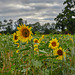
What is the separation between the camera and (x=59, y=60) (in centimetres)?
217

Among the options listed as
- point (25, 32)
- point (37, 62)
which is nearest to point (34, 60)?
point (37, 62)

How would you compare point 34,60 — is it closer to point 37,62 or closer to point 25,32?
point 37,62

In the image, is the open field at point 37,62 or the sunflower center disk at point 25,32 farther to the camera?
the sunflower center disk at point 25,32

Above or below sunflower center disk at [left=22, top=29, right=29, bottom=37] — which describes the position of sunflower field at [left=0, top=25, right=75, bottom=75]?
below

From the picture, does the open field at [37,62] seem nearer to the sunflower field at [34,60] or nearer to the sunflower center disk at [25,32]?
the sunflower field at [34,60]

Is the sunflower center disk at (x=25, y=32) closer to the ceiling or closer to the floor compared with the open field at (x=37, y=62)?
closer to the ceiling

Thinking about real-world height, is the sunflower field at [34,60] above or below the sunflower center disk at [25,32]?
below

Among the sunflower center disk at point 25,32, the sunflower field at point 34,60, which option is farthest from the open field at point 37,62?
the sunflower center disk at point 25,32

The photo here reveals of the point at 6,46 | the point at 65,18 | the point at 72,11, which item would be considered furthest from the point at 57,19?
the point at 6,46

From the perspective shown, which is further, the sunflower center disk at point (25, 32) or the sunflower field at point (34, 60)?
the sunflower center disk at point (25, 32)

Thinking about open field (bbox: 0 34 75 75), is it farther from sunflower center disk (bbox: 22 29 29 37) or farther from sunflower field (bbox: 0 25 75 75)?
sunflower center disk (bbox: 22 29 29 37)

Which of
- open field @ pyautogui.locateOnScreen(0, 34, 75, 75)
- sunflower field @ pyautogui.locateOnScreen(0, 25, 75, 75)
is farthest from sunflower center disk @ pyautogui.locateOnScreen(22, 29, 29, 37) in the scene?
open field @ pyautogui.locateOnScreen(0, 34, 75, 75)

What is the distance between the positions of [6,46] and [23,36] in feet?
3.99

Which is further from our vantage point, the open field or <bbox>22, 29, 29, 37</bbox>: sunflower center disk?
<bbox>22, 29, 29, 37</bbox>: sunflower center disk
